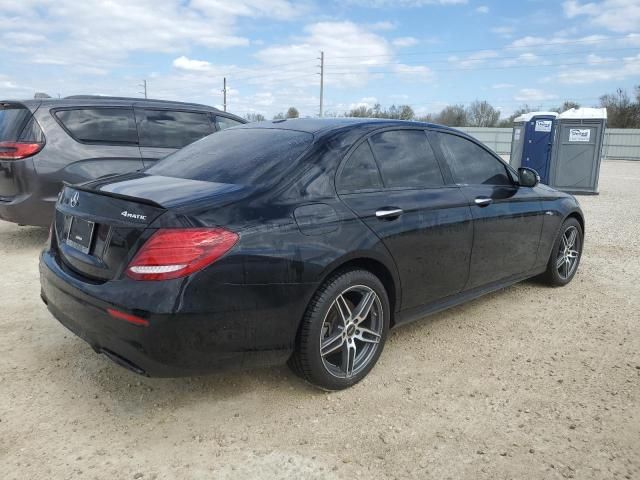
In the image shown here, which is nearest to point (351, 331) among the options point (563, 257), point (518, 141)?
point (563, 257)

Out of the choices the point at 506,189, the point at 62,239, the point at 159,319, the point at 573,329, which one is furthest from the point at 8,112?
the point at 573,329

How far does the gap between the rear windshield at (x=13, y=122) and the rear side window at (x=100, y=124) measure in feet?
1.08

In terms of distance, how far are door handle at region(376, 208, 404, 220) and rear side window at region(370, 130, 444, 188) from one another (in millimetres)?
190

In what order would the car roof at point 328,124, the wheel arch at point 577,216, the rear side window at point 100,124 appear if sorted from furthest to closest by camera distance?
the rear side window at point 100,124 → the wheel arch at point 577,216 → the car roof at point 328,124

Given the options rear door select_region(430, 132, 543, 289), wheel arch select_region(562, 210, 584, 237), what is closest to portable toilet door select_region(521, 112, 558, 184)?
wheel arch select_region(562, 210, 584, 237)

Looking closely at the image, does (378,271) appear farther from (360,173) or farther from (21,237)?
(21,237)

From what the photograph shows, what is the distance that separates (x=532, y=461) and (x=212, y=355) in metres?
1.59

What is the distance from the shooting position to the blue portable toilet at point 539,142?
13.0 m

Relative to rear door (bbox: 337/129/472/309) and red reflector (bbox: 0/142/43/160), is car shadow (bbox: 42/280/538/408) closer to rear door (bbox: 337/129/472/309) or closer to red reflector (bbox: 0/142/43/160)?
rear door (bbox: 337/129/472/309)

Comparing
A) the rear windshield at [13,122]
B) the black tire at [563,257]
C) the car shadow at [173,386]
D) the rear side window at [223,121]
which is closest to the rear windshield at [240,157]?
the car shadow at [173,386]

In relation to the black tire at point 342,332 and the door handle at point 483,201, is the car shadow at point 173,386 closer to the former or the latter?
the black tire at point 342,332

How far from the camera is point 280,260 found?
260 cm

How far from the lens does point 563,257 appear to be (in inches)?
201

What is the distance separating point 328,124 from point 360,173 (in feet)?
1.53
